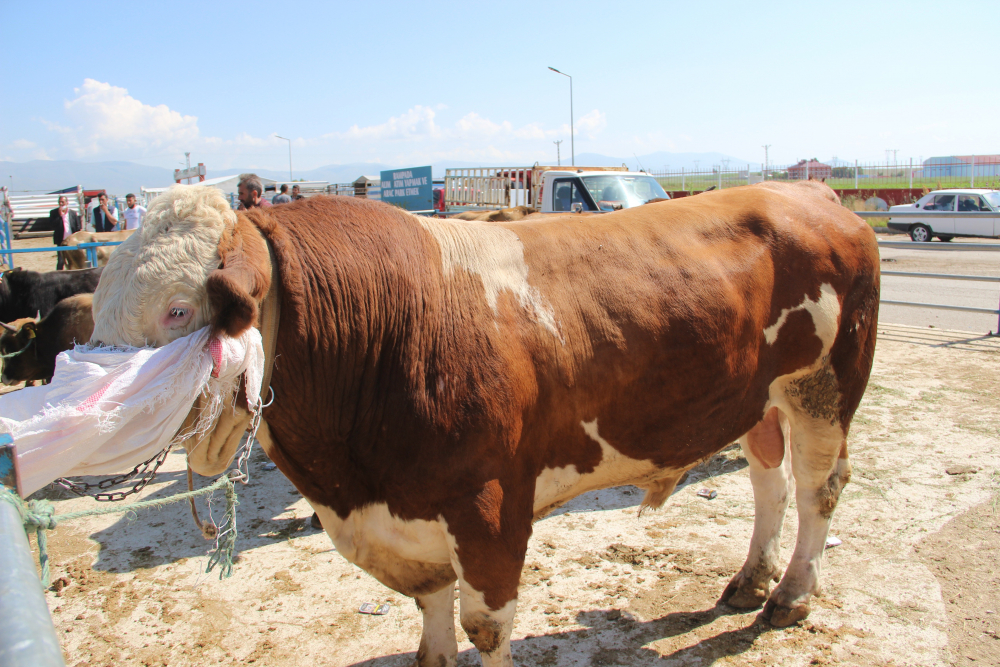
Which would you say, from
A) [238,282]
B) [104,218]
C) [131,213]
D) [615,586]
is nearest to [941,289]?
[615,586]

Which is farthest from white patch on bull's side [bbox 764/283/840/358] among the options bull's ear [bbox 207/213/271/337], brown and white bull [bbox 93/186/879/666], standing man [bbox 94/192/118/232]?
standing man [bbox 94/192/118/232]

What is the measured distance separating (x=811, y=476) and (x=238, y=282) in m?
2.88

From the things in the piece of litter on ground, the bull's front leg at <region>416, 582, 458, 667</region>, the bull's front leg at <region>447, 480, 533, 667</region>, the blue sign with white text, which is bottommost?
the piece of litter on ground

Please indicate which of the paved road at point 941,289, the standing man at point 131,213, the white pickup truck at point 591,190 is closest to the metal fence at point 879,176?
the paved road at point 941,289

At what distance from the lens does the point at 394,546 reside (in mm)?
2178

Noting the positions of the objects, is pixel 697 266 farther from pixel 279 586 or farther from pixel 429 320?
pixel 279 586

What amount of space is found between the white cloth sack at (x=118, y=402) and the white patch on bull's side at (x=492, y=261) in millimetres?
839

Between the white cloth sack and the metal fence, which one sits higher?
the metal fence

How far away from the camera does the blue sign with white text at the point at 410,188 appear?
17.9 meters

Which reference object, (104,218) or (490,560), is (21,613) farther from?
(104,218)

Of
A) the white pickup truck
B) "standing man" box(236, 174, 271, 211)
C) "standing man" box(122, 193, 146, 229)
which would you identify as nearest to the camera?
"standing man" box(236, 174, 271, 211)

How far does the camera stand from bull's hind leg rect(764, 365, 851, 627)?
3062 mm

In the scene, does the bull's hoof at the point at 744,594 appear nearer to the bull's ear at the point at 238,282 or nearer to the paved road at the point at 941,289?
the bull's ear at the point at 238,282

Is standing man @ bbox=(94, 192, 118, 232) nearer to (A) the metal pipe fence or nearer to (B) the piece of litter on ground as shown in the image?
(B) the piece of litter on ground
